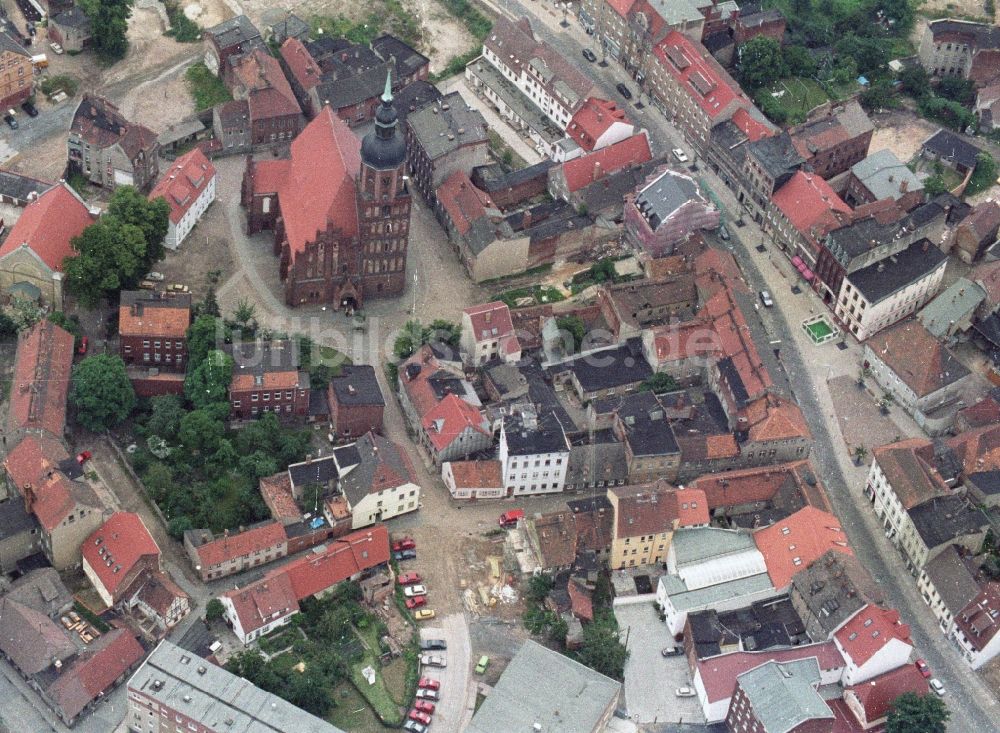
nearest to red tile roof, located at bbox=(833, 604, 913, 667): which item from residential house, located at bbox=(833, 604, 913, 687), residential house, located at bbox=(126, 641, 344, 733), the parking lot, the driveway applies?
residential house, located at bbox=(833, 604, 913, 687)

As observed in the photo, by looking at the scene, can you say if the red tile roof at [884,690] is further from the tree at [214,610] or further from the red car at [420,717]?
the tree at [214,610]

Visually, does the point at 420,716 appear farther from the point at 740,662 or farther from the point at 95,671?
the point at 740,662

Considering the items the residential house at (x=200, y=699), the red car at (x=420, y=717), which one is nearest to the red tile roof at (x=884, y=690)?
the red car at (x=420, y=717)

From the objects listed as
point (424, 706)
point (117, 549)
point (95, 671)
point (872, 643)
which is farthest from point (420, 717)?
point (872, 643)

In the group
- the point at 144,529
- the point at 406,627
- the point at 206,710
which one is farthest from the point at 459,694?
the point at 144,529

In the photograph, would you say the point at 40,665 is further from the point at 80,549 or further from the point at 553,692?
the point at 553,692
